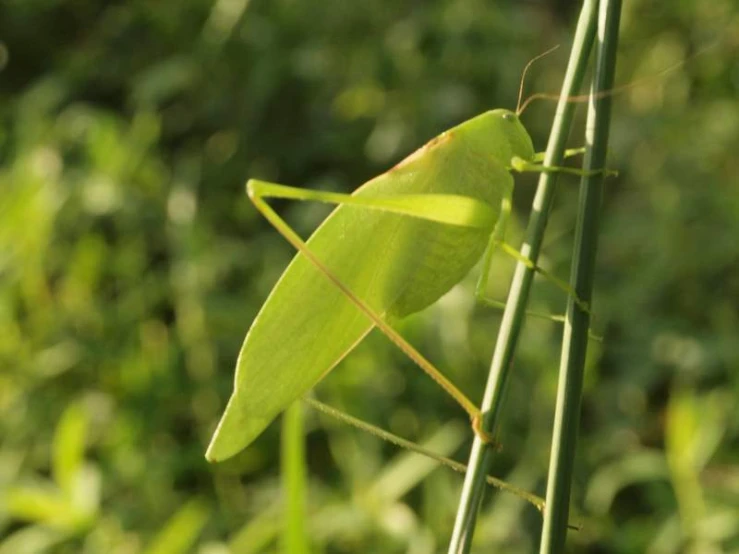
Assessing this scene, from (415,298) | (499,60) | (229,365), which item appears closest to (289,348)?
(415,298)

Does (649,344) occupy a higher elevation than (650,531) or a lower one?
higher

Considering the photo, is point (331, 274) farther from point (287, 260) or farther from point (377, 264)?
point (287, 260)

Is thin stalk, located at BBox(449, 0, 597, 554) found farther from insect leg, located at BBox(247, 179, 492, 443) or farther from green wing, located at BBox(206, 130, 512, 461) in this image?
green wing, located at BBox(206, 130, 512, 461)

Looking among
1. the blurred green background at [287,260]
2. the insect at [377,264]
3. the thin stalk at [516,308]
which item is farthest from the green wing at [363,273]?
the blurred green background at [287,260]

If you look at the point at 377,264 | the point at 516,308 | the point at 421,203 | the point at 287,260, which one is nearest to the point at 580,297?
the point at 516,308

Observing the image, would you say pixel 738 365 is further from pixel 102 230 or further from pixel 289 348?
pixel 102 230

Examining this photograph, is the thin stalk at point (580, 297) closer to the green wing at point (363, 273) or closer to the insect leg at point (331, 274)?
the insect leg at point (331, 274)
